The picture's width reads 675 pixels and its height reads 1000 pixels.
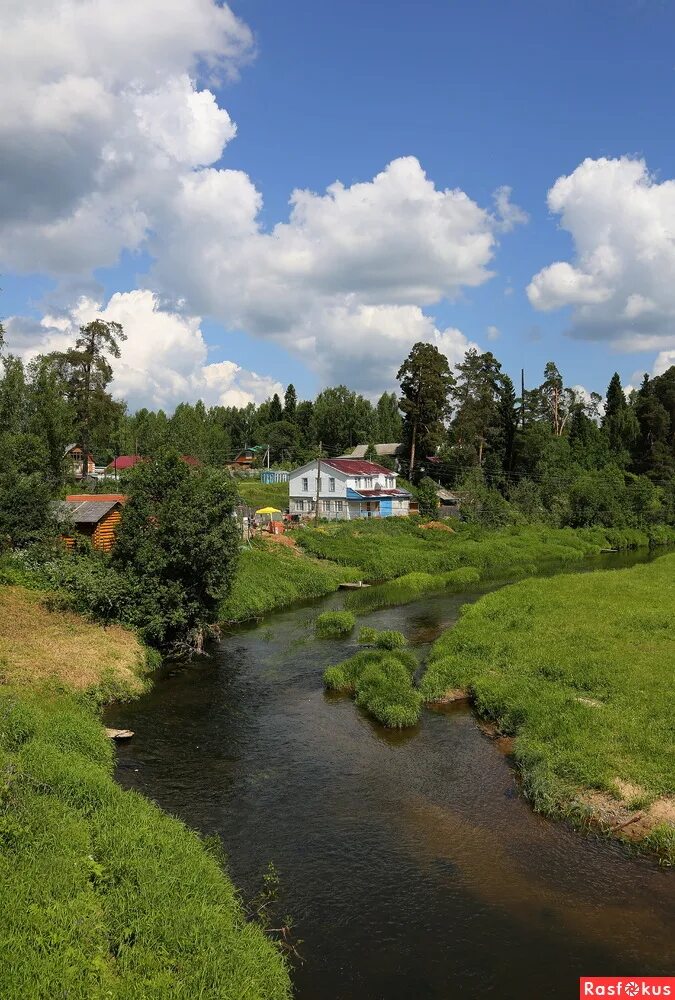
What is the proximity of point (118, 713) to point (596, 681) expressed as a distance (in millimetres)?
16507

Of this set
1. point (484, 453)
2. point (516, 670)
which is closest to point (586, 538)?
point (484, 453)

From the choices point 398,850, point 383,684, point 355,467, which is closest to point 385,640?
point 383,684

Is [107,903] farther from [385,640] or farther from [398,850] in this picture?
[385,640]

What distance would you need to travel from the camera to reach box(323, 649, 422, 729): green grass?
22500 mm

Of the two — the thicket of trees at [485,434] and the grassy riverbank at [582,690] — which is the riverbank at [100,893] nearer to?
the grassy riverbank at [582,690]

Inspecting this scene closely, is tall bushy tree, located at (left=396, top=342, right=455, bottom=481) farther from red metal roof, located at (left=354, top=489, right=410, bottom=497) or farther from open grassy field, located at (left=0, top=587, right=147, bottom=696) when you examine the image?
open grassy field, located at (left=0, top=587, right=147, bottom=696)

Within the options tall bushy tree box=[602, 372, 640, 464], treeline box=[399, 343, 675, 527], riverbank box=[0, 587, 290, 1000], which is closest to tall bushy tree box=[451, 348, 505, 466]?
treeline box=[399, 343, 675, 527]

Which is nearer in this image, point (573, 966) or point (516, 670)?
point (573, 966)

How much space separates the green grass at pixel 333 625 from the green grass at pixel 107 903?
63.2 ft

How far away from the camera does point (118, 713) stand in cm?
2345

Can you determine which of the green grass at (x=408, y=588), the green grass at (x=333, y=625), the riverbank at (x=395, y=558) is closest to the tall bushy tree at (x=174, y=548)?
the riverbank at (x=395, y=558)

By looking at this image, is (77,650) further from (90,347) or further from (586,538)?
(586,538)

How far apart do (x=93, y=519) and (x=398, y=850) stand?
28.1 m

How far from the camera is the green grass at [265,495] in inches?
3189
